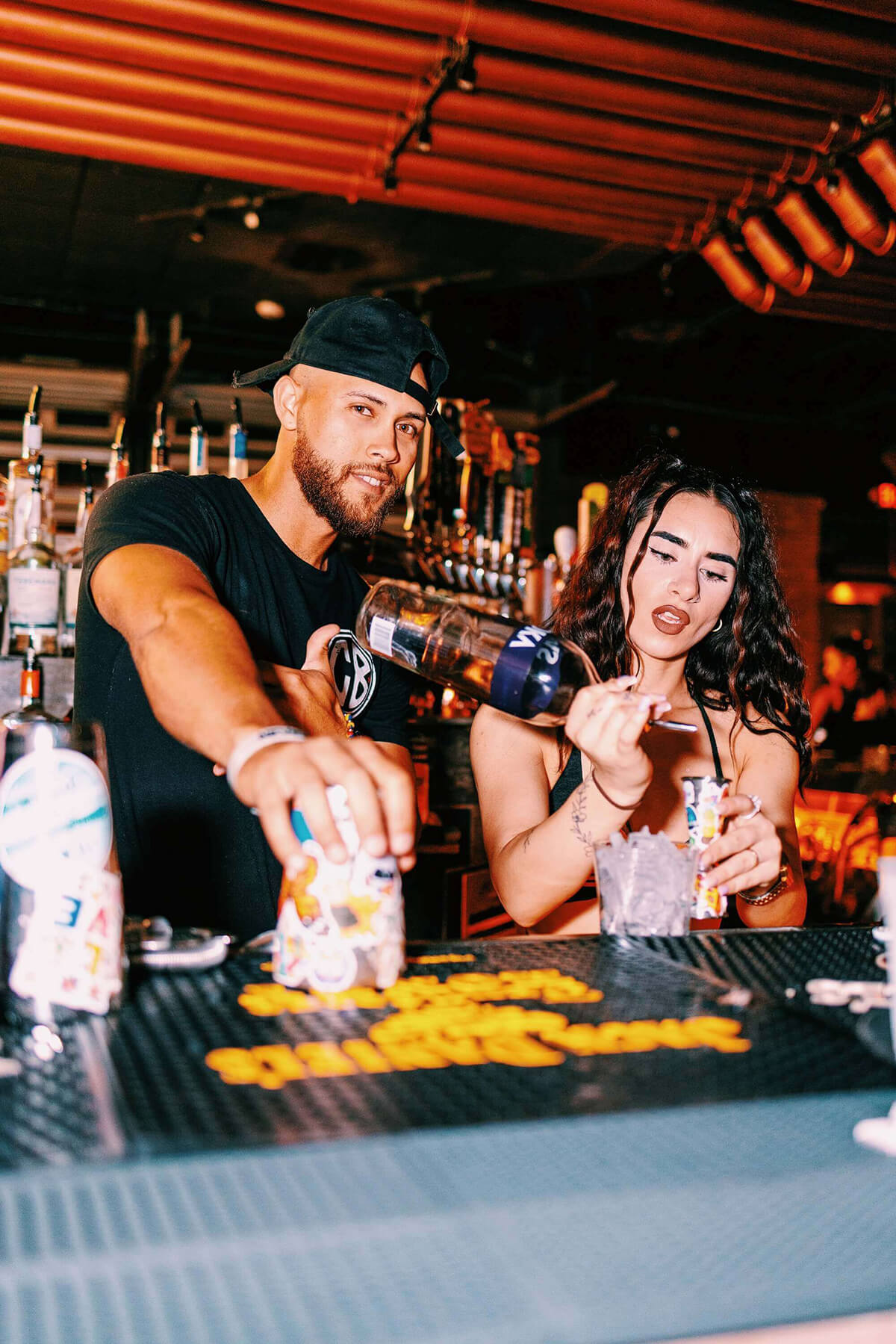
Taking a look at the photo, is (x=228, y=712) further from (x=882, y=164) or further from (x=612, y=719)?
(x=882, y=164)

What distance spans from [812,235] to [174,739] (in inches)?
92.1

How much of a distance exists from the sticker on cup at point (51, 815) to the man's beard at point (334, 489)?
3.36 feet

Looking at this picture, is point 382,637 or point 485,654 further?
point 382,637

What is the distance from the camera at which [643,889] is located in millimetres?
1218

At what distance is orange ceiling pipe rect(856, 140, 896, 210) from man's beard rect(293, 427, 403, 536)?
1.66 metres

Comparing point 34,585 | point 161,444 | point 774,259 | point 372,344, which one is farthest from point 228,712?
point 774,259

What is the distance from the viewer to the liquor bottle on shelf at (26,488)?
2.73 metres

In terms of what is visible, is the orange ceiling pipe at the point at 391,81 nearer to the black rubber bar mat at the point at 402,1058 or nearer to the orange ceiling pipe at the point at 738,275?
the orange ceiling pipe at the point at 738,275

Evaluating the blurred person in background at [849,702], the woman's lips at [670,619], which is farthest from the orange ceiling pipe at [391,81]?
the blurred person in background at [849,702]

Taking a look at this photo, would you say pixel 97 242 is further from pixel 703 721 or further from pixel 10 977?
pixel 10 977

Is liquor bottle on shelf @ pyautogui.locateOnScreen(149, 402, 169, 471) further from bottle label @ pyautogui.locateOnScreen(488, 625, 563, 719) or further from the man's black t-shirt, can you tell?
bottle label @ pyautogui.locateOnScreen(488, 625, 563, 719)

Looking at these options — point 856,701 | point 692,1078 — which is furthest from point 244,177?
point 856,701

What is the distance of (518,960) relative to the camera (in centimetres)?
107

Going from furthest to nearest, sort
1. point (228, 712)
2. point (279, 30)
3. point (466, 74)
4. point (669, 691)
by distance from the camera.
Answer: point (466, 74)
point (279, 30)
point (669, 691)
point (228, 712)
